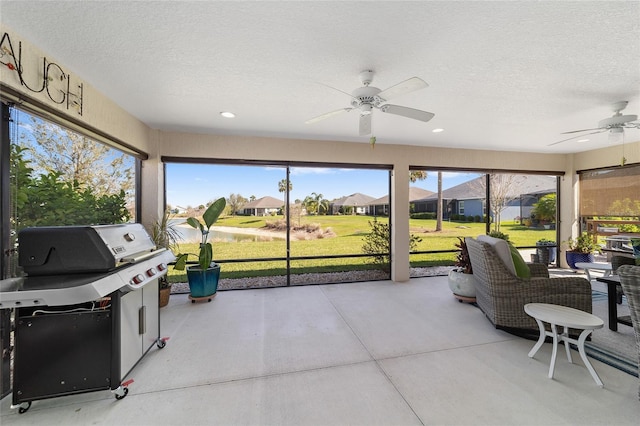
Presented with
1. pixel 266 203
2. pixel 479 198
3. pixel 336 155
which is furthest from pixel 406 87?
pixel 479 198

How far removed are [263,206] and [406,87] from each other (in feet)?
Answer: 14.8

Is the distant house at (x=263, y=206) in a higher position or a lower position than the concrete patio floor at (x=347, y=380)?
higher

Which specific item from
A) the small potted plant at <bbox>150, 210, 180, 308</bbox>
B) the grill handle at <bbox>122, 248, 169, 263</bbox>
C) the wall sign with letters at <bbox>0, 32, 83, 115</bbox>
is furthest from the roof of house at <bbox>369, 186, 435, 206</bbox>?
the wall sign with letters at <bbox>0, 32, 83, 115</bbox>

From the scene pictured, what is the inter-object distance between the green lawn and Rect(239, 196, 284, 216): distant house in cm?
15

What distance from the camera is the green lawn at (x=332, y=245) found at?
5746 millimetres

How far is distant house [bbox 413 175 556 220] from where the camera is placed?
6785mm

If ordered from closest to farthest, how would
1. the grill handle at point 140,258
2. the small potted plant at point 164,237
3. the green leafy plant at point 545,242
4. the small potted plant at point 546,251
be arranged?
the grill handle at point 140,258 < the small potted plant at point 164,237 < the small potted plant at point 546,251 < the green leafy plant at point 545,242

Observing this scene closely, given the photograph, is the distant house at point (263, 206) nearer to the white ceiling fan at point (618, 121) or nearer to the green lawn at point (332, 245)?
the green lawn at point (332, 245)

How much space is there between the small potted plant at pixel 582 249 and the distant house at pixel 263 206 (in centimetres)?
668

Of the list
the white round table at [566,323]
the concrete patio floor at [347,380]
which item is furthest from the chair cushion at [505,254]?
the concrete patio floor at [347,380]

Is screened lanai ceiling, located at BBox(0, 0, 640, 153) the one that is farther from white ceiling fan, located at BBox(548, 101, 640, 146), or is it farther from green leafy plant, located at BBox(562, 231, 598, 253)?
green leafy plant, located at BBox(562, 231, 598, 253)

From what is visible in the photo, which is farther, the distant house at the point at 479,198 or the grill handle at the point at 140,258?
the distant house at the point at 479,198

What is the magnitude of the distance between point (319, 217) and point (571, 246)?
583 centimetres

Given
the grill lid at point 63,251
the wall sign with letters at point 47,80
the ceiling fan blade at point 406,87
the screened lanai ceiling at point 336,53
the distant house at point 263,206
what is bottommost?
the grill lid at point 63,251
